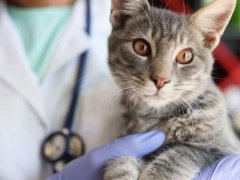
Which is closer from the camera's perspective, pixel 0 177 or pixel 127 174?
pixel 127 174

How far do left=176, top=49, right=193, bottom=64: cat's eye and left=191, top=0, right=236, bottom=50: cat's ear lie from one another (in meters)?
0.07

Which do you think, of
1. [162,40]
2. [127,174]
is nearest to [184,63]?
[162,40]

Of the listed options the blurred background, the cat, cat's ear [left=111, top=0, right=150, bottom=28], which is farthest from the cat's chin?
the blurred background

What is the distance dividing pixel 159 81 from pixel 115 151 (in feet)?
0.70

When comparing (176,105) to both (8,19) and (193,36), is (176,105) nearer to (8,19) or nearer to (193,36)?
(193,36)

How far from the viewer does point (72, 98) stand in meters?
1.19

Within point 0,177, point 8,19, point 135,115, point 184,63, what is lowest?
point 0,177

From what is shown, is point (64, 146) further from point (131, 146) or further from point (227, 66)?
point (227, 66)

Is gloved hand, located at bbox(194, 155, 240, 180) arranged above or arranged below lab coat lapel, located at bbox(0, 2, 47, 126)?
below

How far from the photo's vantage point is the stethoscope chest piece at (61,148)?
43.0 inches

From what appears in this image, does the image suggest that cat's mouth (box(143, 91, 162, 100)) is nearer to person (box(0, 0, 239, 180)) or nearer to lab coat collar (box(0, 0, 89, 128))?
person (box(0, 0, 239, 180))

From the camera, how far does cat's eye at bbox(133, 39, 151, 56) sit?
0.96 m

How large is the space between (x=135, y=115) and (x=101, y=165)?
0.61ft

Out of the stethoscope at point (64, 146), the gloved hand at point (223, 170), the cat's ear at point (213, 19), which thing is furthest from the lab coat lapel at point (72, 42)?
the gloved hand at point (223, 170)
